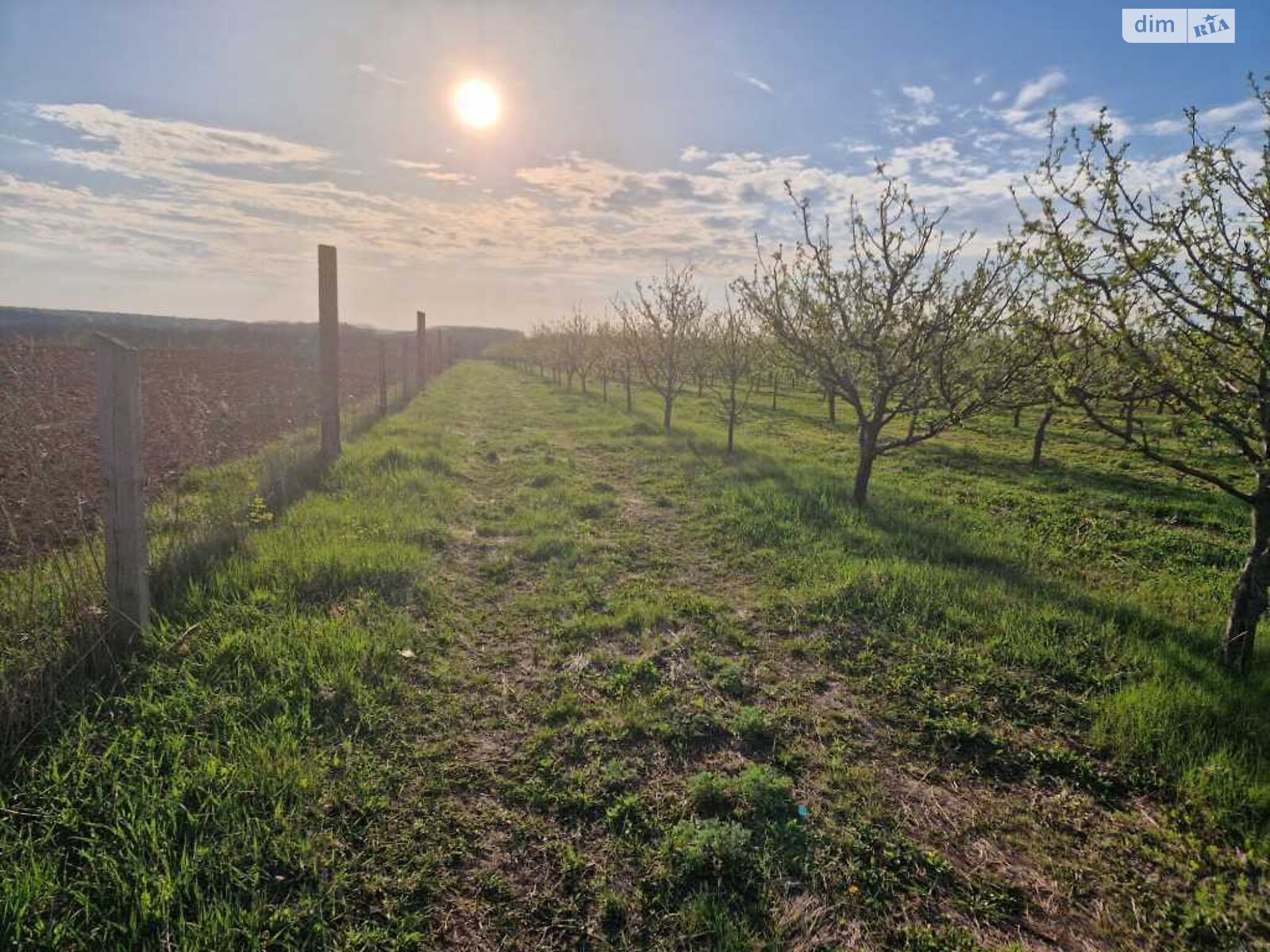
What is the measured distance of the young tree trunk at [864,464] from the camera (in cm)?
865

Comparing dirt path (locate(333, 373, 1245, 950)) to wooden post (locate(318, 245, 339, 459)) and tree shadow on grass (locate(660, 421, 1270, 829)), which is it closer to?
tree shadow on grass (locate(660, 421, 1270, 829))

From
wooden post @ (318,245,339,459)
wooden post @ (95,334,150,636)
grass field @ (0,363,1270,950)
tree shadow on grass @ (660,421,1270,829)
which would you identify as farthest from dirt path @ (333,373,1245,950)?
wooden post @ (318,245,339,459)

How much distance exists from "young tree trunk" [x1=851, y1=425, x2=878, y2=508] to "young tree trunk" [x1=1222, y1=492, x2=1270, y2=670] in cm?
435

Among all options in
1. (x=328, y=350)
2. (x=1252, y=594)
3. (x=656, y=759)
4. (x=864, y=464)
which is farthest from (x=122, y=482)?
(x=864, y=464)

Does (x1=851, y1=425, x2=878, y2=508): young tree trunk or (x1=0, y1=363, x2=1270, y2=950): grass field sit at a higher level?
(x1=851, y1=425, x2=878, y2=508): young tree trunk

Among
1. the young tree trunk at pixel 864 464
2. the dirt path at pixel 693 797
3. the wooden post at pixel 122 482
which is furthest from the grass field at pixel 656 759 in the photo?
the young tree trunk at pixel 864 464

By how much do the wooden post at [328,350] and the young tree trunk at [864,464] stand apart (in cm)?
791

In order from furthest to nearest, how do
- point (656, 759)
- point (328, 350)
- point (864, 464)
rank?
point (328, 350) < point (864, 464) < point (656, 759)

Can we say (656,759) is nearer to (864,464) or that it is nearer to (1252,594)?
(1252,594)

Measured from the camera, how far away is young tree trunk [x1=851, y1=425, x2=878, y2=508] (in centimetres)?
865

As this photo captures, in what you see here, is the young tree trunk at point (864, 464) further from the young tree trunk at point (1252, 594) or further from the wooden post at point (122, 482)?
the wooden post at point (122, 482)

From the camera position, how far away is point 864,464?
8742 mm

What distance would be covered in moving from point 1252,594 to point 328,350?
10949 mm

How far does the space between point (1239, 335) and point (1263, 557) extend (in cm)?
162
